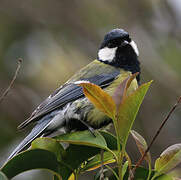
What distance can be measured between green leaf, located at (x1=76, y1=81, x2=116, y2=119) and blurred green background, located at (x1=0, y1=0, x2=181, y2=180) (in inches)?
139

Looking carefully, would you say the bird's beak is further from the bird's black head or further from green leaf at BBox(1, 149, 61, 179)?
green leaf at BBox(1, 149, 61, 179)

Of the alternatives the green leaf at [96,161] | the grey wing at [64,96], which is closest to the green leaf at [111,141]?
the green leaf at [96,161]

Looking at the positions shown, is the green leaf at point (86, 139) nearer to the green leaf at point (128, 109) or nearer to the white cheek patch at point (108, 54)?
the green leaf at point (128, 109)

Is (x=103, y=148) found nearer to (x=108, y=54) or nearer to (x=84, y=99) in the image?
(x=84, y=99)

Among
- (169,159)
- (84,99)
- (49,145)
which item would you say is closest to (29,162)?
→ (49,145)

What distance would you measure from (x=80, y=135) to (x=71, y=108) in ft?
3.64

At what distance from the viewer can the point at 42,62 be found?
6406 millimetres

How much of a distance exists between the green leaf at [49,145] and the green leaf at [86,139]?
0.19 ft

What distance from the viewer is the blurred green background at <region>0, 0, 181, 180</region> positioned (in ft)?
18.9

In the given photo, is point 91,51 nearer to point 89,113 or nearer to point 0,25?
point 0,25

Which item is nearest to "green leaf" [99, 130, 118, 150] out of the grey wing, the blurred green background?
the grey wing

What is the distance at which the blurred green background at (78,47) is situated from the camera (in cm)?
575

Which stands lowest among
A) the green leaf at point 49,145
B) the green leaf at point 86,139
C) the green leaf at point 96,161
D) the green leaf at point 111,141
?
the green leaf at point 96,161

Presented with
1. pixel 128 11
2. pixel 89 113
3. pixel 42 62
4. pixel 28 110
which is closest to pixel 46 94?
pixel 28 110
